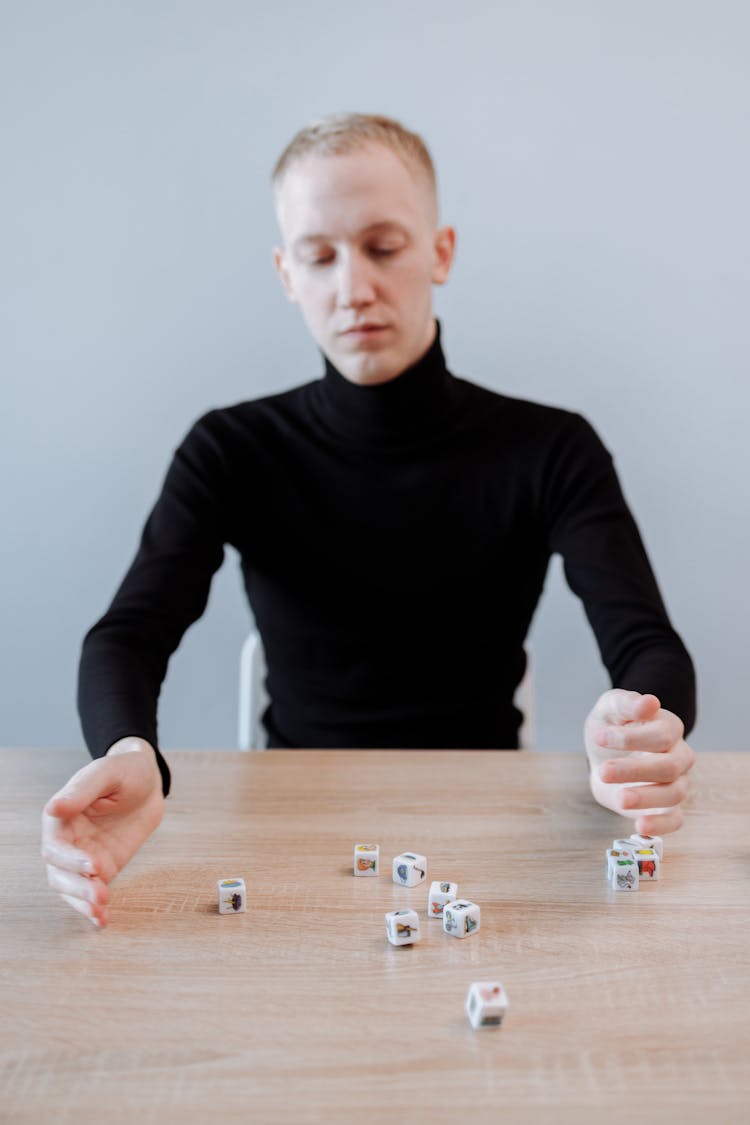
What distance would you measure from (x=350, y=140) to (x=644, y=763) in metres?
1.01

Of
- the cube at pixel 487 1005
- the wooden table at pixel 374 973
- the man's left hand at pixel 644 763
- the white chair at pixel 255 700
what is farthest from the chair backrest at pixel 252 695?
the cube at pixel 487 1005

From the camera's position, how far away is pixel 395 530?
1.70 meters

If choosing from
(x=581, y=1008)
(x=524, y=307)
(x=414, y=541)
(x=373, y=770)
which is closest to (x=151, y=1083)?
(x=581, y=1008)

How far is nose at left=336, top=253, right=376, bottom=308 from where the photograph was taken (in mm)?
1521

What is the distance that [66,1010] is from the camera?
0.77m

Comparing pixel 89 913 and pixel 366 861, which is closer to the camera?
pixel 89 913

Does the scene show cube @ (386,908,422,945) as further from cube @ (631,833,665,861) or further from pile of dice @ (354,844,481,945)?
cube @ (631,833,665,861)

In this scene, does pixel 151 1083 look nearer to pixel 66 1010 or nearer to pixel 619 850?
pixel 66 1010

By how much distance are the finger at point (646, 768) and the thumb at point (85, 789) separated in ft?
1.62

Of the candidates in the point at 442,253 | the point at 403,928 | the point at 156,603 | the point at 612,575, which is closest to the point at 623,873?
the point at 403,928

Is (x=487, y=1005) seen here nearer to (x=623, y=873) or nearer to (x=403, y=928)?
(x=403, y=928)

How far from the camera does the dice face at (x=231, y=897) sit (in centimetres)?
93

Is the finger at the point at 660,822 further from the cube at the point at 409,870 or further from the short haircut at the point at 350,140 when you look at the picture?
the short haircut at the point at 350,140

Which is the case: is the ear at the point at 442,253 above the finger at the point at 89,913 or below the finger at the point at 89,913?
above
